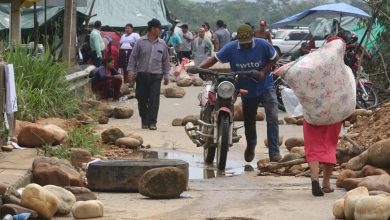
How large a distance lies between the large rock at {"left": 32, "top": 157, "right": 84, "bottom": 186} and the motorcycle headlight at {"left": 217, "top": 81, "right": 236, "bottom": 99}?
2.60 metres

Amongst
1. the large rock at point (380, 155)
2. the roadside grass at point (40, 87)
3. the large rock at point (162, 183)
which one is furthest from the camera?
the roadside grass at point (40, 87)

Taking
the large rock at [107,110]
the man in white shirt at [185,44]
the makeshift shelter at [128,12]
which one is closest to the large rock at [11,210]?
the large rock at [107,110]

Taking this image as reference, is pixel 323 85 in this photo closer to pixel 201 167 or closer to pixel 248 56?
pixel 248 56

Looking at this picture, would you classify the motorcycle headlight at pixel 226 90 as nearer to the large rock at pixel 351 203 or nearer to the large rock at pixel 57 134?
the large rock at pixel 57 134

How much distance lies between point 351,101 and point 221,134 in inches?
91.1

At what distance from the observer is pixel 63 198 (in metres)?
8.45

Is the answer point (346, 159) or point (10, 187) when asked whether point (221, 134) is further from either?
point (10, 187)

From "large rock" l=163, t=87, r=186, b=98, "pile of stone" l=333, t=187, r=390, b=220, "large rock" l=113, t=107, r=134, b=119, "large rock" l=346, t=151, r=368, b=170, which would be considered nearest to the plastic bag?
"large rock" l=113, t=107, r=134, b=119

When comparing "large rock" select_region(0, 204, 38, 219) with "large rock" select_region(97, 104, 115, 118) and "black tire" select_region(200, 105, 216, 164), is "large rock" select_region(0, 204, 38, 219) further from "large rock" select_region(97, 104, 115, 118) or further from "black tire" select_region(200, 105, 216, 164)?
"large rock" select_region(97, 104, 115, 118)

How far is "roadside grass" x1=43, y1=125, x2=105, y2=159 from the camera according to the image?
11453 mm

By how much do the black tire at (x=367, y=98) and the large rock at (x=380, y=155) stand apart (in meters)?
8.77

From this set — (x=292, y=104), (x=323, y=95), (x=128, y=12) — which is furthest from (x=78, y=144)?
(x=128, y=12)

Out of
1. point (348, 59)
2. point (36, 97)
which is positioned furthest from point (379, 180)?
point (348, 59)

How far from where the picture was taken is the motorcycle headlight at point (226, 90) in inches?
464
